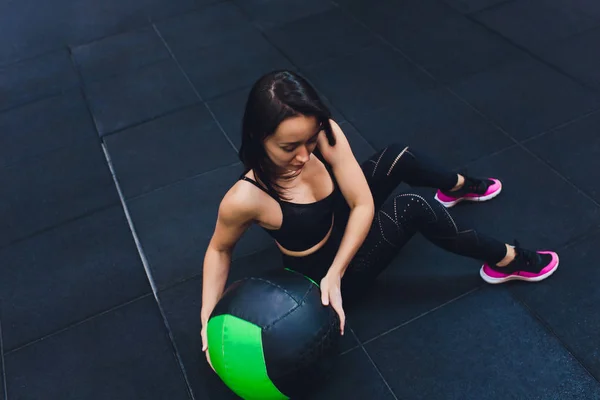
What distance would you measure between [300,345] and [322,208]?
51cm

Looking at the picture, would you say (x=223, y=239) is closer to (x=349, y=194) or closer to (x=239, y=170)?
(x=349, y=194)

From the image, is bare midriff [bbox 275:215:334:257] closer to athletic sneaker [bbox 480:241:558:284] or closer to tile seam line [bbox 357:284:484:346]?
tile seam line [bbox 357:284:484:346]

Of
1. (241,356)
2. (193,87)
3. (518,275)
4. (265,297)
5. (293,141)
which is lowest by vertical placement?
(193,87)

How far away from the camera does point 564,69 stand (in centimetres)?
362

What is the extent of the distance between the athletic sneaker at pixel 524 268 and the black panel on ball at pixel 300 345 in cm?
98

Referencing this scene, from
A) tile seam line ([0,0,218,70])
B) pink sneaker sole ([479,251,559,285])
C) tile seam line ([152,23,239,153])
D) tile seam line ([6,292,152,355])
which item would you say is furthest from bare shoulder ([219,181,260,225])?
tile seam line ([0,0,218,70])

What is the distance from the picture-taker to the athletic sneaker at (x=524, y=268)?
7.59 ft

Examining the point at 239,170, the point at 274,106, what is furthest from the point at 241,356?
the point at 239,170

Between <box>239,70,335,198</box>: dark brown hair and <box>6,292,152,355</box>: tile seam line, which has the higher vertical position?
<box>239,70,335,198</box>: dark brown hair

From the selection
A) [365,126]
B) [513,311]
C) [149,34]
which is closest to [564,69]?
[365,126]

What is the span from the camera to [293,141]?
5.03 ft

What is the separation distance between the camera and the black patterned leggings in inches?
80.1

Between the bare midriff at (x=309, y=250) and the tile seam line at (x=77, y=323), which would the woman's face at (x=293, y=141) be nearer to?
the bare midriff at (x=309, y=250)

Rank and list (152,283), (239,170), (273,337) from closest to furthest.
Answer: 1. (273,337)
2. (152,283)
3. (239,170)
